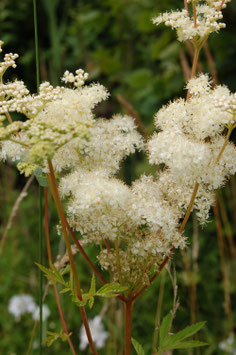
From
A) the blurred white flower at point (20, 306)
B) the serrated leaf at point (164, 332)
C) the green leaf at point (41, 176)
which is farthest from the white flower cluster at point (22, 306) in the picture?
the green leaf at point (41, 176)

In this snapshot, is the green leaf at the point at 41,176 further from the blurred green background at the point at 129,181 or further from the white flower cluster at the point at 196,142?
the blurred green background at the point at 129,181

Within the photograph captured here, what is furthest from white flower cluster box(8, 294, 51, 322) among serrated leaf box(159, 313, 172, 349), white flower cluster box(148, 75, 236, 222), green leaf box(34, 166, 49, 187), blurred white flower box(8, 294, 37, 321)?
white flower cluster box(148, 75, 236, 222)

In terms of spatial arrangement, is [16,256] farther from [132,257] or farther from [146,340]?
[132,257]

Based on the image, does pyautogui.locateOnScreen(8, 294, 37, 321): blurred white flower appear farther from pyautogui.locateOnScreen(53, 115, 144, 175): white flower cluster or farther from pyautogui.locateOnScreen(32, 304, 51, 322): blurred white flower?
pyautogui.locateOnScreen(53, 115, 144, 175): white flower cluster

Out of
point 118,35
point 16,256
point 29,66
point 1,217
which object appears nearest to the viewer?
point 16,256

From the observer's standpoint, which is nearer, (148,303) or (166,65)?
(148,303)

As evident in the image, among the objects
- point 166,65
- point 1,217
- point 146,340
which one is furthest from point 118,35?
point 146,340

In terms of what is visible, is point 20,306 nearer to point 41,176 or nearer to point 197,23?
point 41,176
